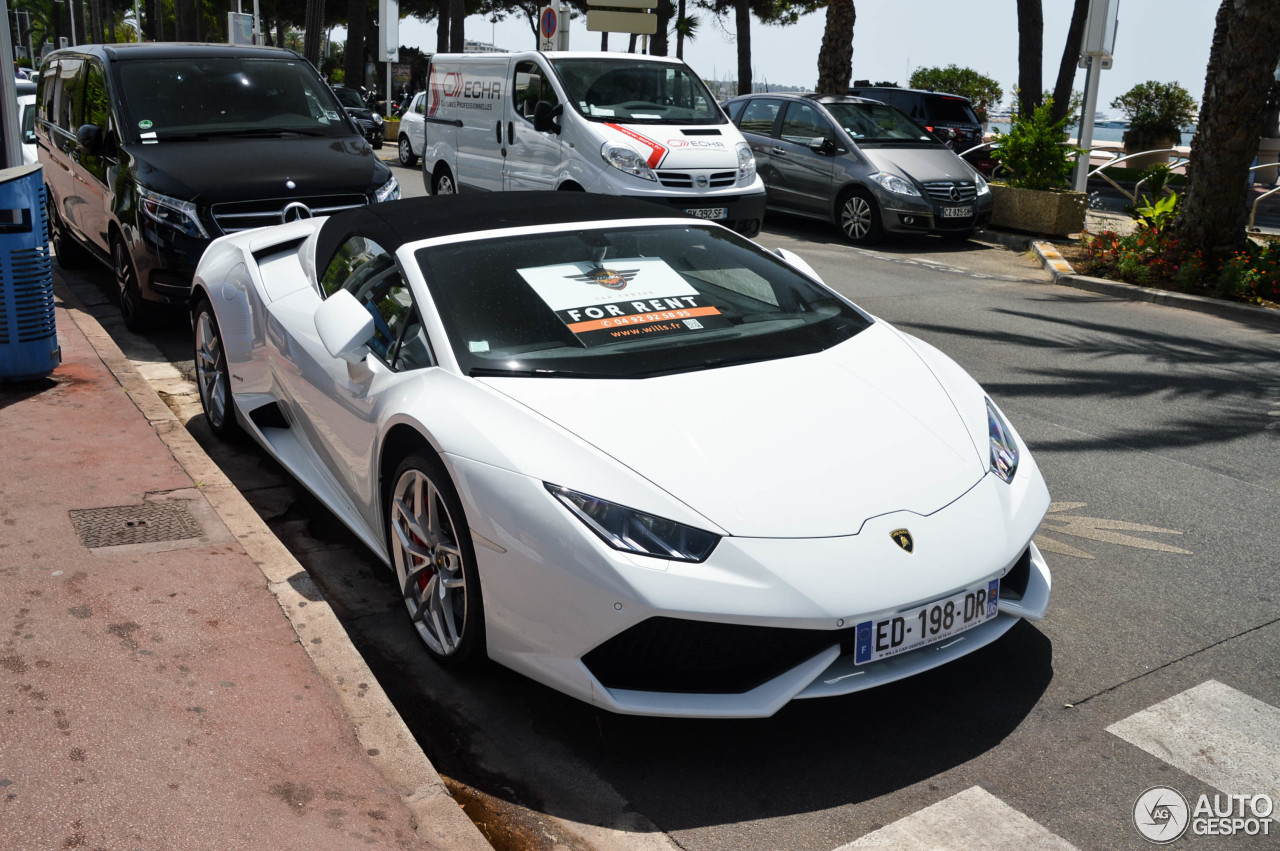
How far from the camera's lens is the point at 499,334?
3.96 m

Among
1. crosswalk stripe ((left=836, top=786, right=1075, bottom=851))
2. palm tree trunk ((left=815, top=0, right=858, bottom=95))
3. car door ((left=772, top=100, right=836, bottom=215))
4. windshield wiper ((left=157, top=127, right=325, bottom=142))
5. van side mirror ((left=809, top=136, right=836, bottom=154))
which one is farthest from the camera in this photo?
palm tree trunk ((left=815, top=0, right=858, bottom=95))

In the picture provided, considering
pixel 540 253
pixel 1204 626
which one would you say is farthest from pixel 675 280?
pixel 1204 626

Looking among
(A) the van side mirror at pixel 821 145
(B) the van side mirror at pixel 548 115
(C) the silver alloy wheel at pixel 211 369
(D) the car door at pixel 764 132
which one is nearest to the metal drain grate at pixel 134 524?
(C) the silver alloy wheel at pixel 211 369

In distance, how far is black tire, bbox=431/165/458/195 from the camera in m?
14.0

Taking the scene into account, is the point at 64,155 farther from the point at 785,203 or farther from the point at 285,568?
the point at 785,203

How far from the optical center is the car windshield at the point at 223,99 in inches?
339

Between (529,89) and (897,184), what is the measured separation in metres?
4.43

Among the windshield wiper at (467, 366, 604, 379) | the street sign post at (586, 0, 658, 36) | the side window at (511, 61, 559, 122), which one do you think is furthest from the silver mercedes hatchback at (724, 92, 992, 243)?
the windshield wiper at (467, 366, 604, 379)

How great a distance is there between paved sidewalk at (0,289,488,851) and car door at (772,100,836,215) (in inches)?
424

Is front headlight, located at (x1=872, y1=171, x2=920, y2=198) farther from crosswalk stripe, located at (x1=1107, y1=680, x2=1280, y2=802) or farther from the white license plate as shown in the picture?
the white license plate

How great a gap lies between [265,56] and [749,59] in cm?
3637

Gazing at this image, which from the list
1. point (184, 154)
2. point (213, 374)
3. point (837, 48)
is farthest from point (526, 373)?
point (837, 48)

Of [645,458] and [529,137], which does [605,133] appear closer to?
[529,137]

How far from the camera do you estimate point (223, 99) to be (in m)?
8.93
